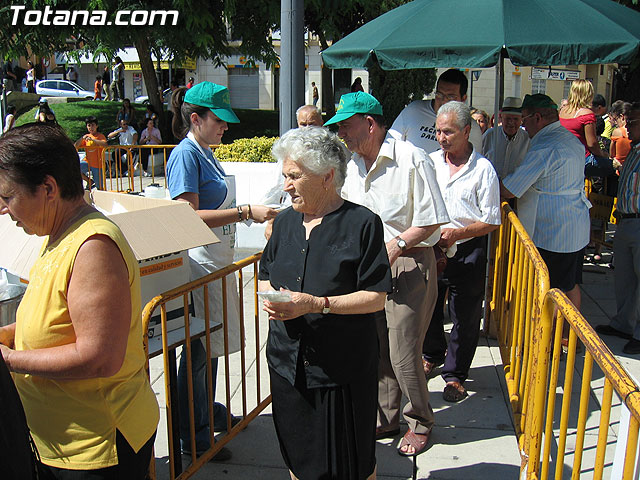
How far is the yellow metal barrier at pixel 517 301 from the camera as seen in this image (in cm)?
319

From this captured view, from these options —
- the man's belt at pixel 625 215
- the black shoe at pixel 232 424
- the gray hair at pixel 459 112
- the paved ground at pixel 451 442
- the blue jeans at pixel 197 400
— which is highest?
the gray hair at pixel 459 112

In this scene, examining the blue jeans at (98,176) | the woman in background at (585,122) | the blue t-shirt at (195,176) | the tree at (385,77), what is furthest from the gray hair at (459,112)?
the tree at (385,77)

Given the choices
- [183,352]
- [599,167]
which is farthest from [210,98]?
[599,167]

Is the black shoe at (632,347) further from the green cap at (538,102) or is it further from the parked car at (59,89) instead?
the parked car at (59,89)

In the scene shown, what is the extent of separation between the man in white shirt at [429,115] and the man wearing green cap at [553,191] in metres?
0.58

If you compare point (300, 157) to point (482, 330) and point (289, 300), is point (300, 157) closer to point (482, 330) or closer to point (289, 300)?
point (289, 300)

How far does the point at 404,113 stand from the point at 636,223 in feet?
7.07

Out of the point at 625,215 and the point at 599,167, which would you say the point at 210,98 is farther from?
the point at 599,167

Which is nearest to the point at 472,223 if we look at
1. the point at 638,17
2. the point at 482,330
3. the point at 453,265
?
the point at 453,265

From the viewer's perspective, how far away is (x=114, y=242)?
1998mm

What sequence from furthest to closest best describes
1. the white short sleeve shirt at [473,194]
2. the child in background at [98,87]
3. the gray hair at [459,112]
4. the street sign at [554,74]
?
1. the child in background at [98,87]
2. the street sign at [554,74]
3. the white short sleeve shirt at [473,194]
4. the gray hair at [459,112]

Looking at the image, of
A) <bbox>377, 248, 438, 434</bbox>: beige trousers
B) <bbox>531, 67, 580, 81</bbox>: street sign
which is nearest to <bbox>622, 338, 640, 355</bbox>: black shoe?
<bbox>377, 248, 438, 434</bbox>: beige trousers
